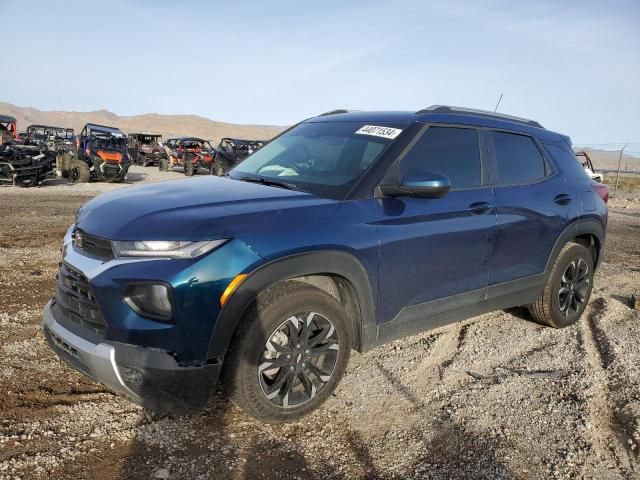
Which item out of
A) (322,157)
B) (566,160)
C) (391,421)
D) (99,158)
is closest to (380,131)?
(322,157)

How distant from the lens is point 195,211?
277cm

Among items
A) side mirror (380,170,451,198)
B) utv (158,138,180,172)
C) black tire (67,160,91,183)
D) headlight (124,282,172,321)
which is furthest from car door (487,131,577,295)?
utv (158,138,180,172)

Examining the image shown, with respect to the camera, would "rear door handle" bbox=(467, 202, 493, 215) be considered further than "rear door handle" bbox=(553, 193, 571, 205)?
No

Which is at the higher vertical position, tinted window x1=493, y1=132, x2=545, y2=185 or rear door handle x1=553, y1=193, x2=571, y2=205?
tinted window x1=493, y1=132, x2=545, y2=185

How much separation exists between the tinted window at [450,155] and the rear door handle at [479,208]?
0.15 meters

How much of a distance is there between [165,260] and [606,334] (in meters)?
4.12

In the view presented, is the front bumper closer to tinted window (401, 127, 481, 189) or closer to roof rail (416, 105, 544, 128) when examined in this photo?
tinted window (401, 127, 481, 189)

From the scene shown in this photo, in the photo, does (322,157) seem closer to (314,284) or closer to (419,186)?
(419,186)

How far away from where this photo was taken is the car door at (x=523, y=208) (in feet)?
12.9

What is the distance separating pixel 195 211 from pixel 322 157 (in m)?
1.26

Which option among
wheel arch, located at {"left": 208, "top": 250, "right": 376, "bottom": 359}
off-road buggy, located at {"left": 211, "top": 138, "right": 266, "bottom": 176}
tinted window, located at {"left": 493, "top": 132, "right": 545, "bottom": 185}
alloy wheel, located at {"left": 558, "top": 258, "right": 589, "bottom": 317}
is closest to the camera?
wheel arch, located at {"left": 208, "top": 250, "right": 376, "bottom": 359}

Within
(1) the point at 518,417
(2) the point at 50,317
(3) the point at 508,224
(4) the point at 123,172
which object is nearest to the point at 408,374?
(1) the point at 518,417

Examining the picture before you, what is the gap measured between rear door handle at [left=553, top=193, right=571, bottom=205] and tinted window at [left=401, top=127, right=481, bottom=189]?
3.25 ft

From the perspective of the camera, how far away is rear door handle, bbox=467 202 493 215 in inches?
144
